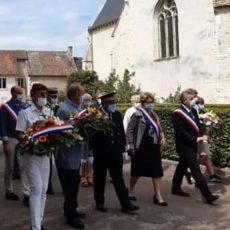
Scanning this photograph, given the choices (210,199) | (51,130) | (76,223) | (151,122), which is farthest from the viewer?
(210,199)

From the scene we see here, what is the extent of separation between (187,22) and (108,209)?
703 inches

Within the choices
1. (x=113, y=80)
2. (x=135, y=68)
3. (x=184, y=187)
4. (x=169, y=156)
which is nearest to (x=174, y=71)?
(x=135, y=68)

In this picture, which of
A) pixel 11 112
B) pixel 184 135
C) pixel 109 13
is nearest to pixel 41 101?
pixel 11 112

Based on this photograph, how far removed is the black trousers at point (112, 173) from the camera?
742 cm

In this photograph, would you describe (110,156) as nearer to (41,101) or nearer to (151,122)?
(151,122)

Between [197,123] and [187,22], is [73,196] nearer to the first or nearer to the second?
[197,123]

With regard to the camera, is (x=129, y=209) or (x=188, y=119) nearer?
(x=129, y=209)

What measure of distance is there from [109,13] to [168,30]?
1400 centimetres

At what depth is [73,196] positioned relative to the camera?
6816mm

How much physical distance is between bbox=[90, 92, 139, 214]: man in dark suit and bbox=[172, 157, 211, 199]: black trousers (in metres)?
1.27

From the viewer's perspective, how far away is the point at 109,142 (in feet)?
24.5

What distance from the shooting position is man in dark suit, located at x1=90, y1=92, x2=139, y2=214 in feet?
24.4

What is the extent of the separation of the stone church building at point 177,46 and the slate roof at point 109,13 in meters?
5.25

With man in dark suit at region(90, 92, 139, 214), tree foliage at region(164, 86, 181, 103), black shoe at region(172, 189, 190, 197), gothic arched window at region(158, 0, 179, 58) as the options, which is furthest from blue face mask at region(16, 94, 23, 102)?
gothic arched window at region(158, 0, 179, 58)
